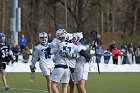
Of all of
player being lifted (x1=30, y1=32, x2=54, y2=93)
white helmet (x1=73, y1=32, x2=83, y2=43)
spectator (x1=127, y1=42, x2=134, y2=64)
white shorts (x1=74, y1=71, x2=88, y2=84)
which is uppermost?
white helmet (x1=73, y1=32, x2=83, y2=43)

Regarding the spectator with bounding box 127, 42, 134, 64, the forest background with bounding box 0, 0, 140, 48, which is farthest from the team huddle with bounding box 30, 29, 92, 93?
the forest background with bounding box 0, 0, 140, 48

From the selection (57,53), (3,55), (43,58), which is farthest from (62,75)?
(3,55)

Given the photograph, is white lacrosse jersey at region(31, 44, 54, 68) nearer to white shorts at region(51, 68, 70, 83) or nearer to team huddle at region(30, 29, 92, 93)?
team huddle at region(30, 29, 92, 93)

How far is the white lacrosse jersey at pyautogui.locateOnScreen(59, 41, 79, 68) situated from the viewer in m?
17.0

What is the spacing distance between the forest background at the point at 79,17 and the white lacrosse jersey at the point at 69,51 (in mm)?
42180

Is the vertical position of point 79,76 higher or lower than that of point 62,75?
lower

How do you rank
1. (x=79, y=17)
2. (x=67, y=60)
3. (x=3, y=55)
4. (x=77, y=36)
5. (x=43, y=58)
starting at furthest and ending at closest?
(x=79, y=17) < (x=3, y=55) < (x=43, y=58) < (x=77, y=36) < (x=67, y=60)

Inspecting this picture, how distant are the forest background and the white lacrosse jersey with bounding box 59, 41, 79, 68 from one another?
4218 centimetres

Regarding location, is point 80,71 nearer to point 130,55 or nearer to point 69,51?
point 69,51

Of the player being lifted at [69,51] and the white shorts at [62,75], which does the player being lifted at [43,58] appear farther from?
the white shorts at [62,75]

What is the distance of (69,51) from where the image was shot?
55.8 ft

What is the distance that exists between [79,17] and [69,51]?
49.4m

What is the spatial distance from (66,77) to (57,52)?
80 cm

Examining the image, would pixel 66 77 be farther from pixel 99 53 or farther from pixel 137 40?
pixel 137 40
